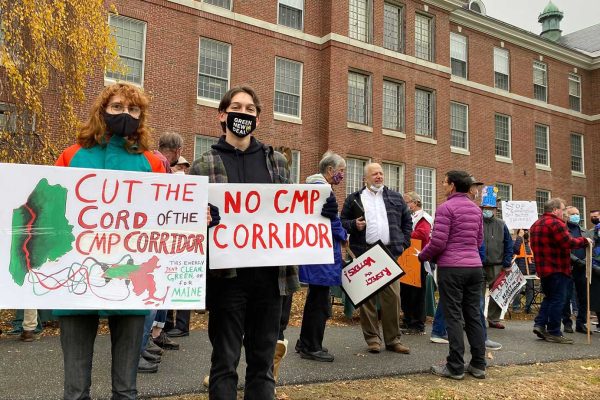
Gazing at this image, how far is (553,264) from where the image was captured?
7.74 m

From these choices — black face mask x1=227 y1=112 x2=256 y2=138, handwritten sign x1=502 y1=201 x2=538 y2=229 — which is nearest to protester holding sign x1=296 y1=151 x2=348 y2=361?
black face mask x1=227 y1=112 x2=256 y2=138

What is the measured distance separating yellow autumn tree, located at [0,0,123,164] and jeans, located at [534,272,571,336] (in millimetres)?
9111

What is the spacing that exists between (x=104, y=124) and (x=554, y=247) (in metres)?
7.00

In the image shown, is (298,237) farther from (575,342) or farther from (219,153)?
(575,342)

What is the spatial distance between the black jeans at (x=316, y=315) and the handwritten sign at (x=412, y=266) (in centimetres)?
284

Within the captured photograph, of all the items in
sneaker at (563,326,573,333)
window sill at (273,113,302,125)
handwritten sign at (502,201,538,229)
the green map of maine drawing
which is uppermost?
window sill at (273,113,302,125)

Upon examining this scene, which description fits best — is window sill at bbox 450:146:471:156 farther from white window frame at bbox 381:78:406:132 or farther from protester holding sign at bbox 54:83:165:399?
protester holding sign at bbox 54:83:165:399

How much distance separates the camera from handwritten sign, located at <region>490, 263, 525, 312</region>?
8.68m

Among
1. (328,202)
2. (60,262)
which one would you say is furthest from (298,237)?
(60,262)

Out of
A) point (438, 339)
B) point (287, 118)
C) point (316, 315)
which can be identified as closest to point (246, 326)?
point (316, 315)

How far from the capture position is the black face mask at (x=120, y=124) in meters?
2.76

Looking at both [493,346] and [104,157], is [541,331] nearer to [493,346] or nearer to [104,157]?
[493,346]

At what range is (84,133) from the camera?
2.81 meters

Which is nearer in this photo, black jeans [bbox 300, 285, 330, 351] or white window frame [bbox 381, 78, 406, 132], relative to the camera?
black jeans [bbox 300, 285, 330, 351]
